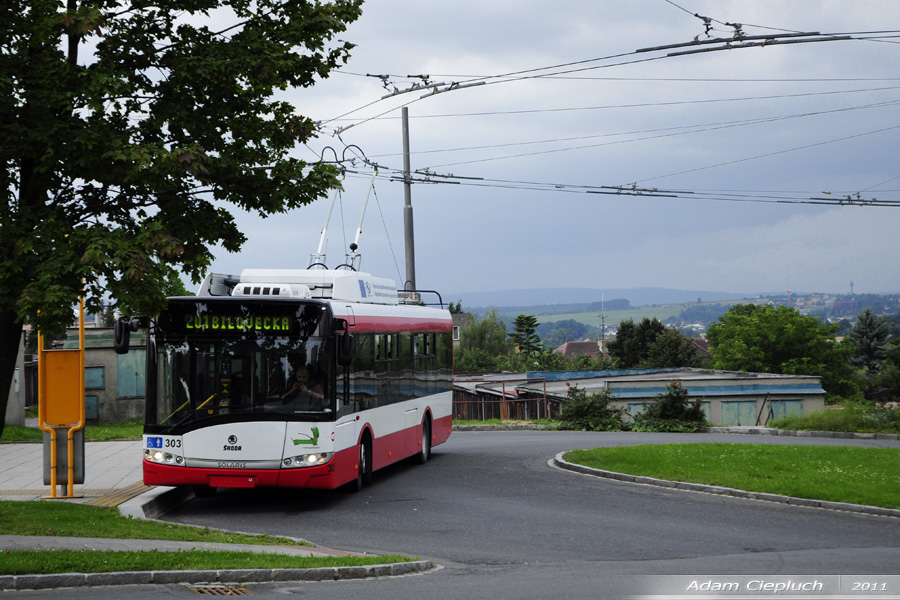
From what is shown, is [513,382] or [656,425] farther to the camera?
[513,382]

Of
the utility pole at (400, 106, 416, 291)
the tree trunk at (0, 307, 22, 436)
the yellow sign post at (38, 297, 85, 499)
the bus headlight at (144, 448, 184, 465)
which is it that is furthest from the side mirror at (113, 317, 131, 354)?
the utility pole at (400, 106, 416, 291)

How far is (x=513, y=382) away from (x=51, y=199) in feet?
155

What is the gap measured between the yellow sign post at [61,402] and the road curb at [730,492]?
357 inches

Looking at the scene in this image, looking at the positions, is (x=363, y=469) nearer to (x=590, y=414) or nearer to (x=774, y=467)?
(x=774, y=467)

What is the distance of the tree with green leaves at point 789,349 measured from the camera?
9019 cm

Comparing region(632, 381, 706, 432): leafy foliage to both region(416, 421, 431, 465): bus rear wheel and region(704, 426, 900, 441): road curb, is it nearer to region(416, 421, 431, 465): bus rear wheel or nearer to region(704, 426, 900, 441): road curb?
region(704, 426, 900, 441): road curb

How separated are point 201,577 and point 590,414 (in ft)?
84.2

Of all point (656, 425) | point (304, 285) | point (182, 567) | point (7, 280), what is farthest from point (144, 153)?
point (656, 425)

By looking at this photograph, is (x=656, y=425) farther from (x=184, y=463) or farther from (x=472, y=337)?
(x=472, y=337)

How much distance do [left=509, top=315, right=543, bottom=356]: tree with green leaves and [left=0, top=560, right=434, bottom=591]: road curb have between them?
112765mm

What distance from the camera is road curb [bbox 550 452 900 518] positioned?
1419 centimetres

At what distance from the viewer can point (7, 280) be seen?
10.4 metres

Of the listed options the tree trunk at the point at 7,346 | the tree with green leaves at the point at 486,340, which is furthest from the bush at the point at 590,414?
the tree with green leaves at the point at 486,340

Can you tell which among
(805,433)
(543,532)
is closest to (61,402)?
(543,532)
